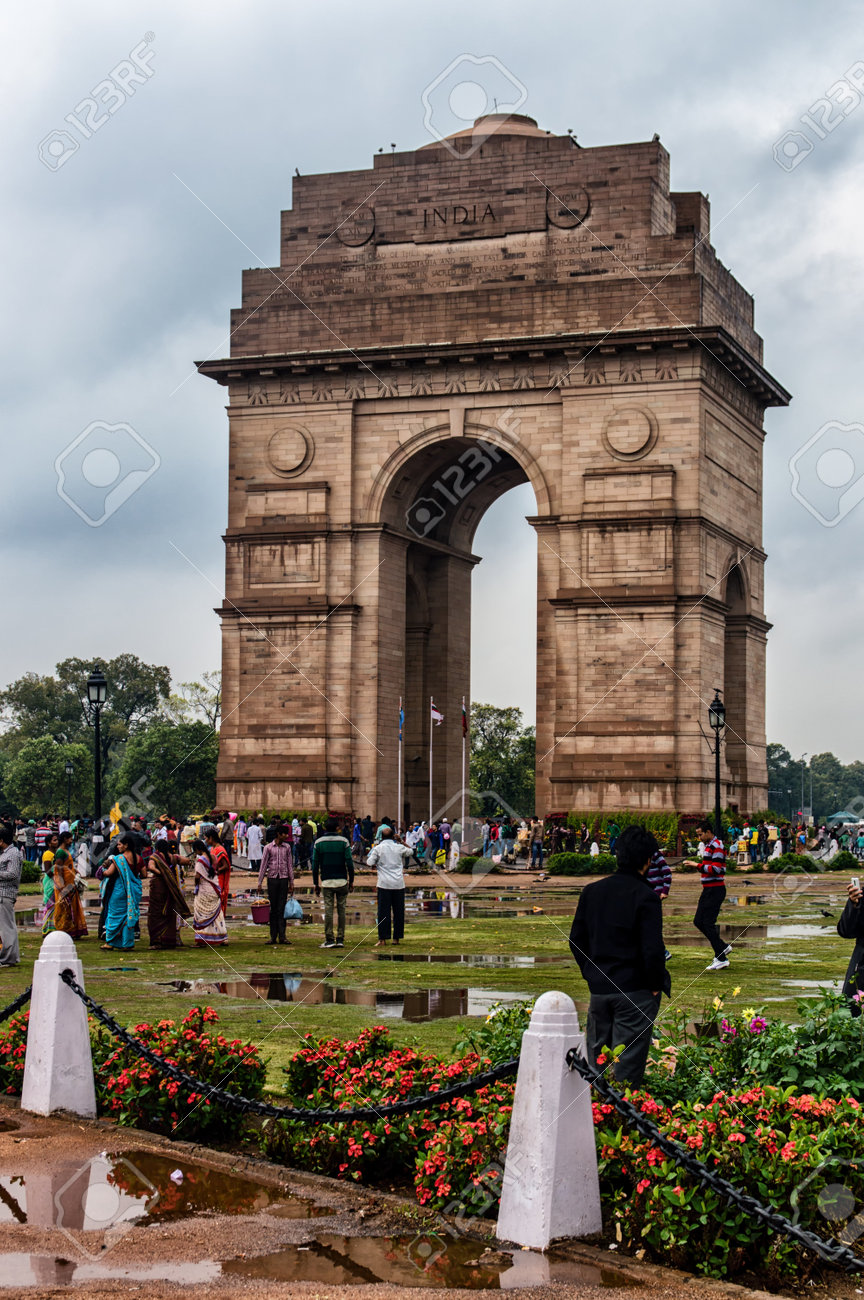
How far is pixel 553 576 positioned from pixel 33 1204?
37.4 metres

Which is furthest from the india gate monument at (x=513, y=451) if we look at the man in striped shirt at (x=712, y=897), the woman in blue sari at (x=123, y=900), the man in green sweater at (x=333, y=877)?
the man in striped shirt at (x=712, y=897)

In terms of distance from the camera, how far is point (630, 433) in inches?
1751

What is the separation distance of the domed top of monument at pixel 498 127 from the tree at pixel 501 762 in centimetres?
6170

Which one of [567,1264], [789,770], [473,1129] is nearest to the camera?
[567,1264]

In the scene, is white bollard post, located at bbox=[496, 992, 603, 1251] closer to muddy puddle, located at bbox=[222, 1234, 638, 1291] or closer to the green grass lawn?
muddy puddle, located at bbox=[222, 1234, 638, 1291]

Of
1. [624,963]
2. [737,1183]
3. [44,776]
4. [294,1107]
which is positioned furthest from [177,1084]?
[44,776]

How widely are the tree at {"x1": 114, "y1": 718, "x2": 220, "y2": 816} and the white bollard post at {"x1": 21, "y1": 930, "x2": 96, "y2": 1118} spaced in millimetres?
89071

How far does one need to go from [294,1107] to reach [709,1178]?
10.2 feet

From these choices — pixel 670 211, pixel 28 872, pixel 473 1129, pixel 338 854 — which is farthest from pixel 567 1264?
pixel 670 211

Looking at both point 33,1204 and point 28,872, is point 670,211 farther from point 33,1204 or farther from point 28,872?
point 33,1204

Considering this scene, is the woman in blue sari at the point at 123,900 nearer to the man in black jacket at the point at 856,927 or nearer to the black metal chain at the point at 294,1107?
the black metal chain at the point at 294,1107

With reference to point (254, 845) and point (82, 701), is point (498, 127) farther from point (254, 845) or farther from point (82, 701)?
point (82, 701)

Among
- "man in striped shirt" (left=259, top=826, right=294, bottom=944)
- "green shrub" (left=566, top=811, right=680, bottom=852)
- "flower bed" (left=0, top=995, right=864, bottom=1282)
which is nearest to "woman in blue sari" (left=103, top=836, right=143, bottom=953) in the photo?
"man in striped shirt" (left=259, top=826, right=294, bottom=944)

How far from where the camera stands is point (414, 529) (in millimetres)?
50469
